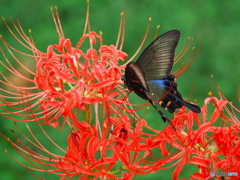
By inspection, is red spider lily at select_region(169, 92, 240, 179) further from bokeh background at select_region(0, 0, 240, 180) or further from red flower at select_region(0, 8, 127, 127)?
bokeh background at select_region(0, 0, 240, 180)

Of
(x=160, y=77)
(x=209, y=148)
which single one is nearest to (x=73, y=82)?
(x=160, y=77)

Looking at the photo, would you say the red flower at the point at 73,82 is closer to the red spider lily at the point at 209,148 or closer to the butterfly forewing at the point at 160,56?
the butterfly forewing at the point at 160,56

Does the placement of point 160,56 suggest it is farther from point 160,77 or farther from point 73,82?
point 73,82

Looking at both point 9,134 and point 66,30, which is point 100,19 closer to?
point 66,30

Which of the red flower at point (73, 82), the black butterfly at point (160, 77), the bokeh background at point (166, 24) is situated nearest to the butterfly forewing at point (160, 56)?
the black butterfly at point (160, 77)

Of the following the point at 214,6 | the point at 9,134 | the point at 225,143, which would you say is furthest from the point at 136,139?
the point at 214,6
